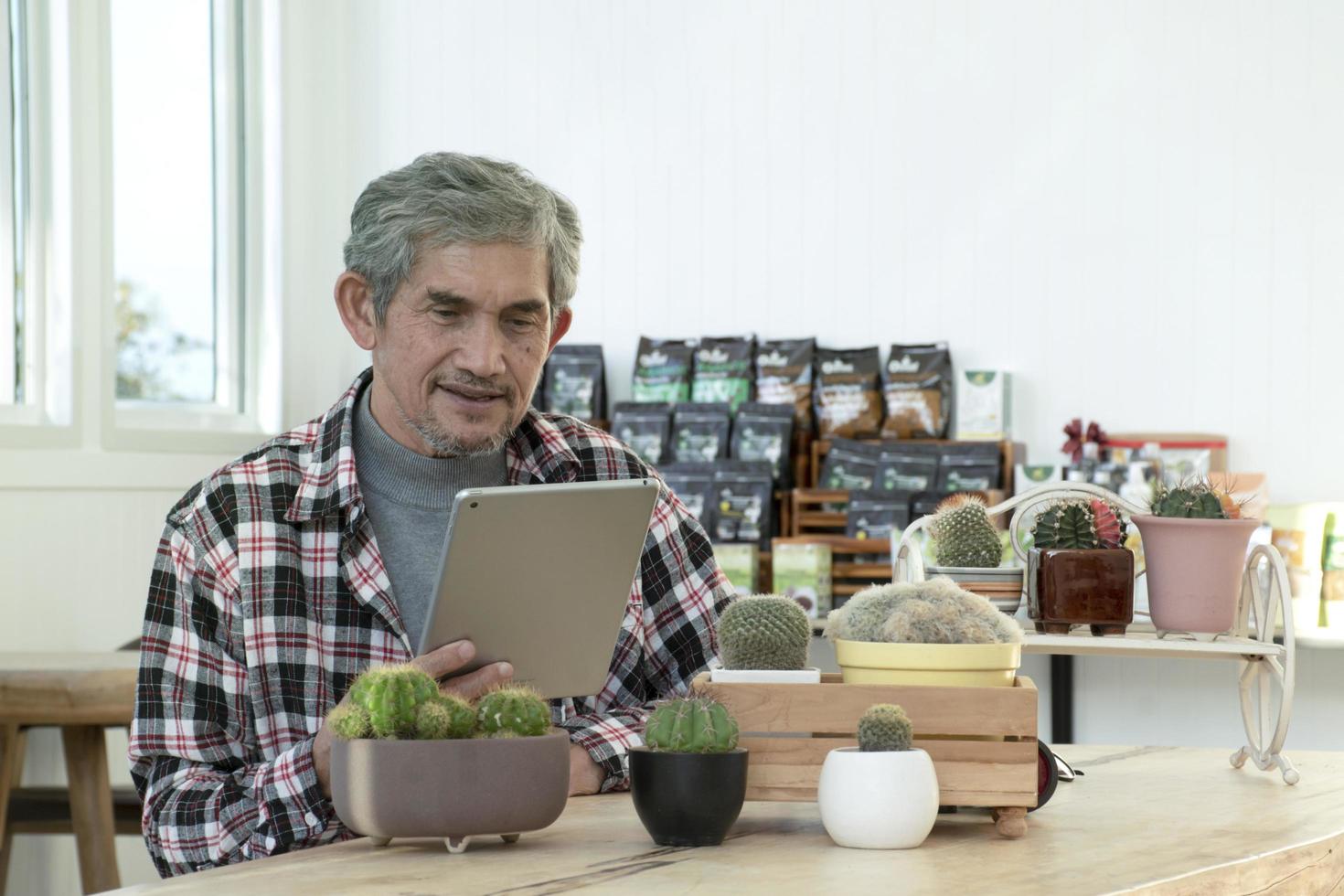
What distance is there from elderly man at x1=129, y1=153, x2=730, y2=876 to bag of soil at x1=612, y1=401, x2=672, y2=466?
2497 millimetres

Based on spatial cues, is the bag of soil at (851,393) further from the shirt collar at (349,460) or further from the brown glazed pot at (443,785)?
the brown glazed pot at (443,785)

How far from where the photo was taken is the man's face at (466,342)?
1.56 metres

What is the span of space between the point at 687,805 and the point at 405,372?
2.15 ft

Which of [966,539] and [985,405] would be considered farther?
[985,405]

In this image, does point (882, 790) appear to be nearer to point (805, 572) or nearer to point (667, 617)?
point (667, 617)

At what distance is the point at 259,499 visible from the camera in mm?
1582

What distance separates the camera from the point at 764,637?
48.1 inches

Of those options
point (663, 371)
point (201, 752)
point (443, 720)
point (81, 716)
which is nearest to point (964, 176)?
point (663, 371)

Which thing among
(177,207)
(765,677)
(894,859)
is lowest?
(894,859)

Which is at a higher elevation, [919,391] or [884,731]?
[919,391]

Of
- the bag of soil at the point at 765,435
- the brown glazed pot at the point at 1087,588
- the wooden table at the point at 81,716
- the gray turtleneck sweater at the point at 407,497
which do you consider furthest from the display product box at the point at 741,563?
the brown glazed pot at the point at 1087,588

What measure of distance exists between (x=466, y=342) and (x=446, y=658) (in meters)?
0.42

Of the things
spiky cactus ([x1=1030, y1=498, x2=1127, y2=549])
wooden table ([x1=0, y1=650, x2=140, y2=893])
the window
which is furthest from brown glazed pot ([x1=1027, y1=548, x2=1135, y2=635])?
the window

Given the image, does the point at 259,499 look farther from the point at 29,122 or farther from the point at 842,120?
the point at 842,120
